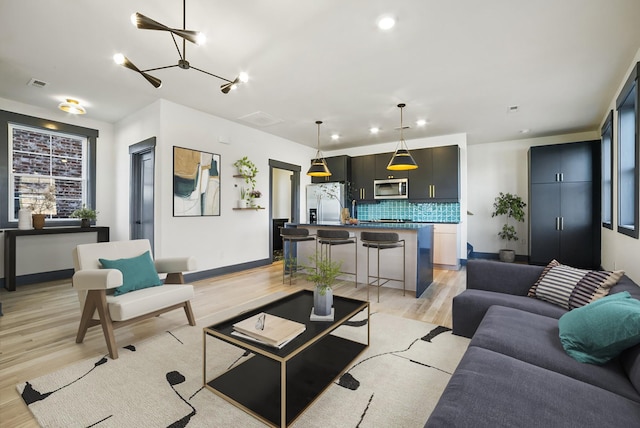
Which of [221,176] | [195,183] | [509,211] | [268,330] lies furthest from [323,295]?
[509,211]

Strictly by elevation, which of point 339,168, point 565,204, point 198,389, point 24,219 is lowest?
point 198,389

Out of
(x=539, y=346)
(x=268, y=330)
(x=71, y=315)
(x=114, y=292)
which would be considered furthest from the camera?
(x=71, y=315)

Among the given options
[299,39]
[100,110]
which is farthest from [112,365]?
[100,110]

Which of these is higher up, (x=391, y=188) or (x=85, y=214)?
(x=391, y=188)

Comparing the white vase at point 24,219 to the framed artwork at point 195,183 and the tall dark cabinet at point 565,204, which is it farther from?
the tall dark cabinet at point 565,204

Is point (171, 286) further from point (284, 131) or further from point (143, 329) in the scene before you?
point (284, 131)

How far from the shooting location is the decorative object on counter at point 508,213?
6.21 meters

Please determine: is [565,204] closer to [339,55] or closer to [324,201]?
[324,201]

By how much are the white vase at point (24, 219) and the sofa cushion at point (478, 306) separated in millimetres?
5999

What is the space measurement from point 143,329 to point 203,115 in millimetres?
3433

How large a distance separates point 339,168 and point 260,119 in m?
2.60

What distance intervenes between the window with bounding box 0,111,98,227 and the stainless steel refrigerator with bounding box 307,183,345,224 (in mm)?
4334

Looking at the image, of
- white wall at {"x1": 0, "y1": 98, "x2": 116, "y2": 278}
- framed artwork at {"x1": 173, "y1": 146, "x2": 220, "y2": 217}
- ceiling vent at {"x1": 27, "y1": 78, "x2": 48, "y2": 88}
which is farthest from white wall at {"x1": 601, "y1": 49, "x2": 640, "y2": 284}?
white wall at {"x1": 0, "y1": 98, "x2": 116, "y2": 278}

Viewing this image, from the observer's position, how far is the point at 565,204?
546 centimetres
